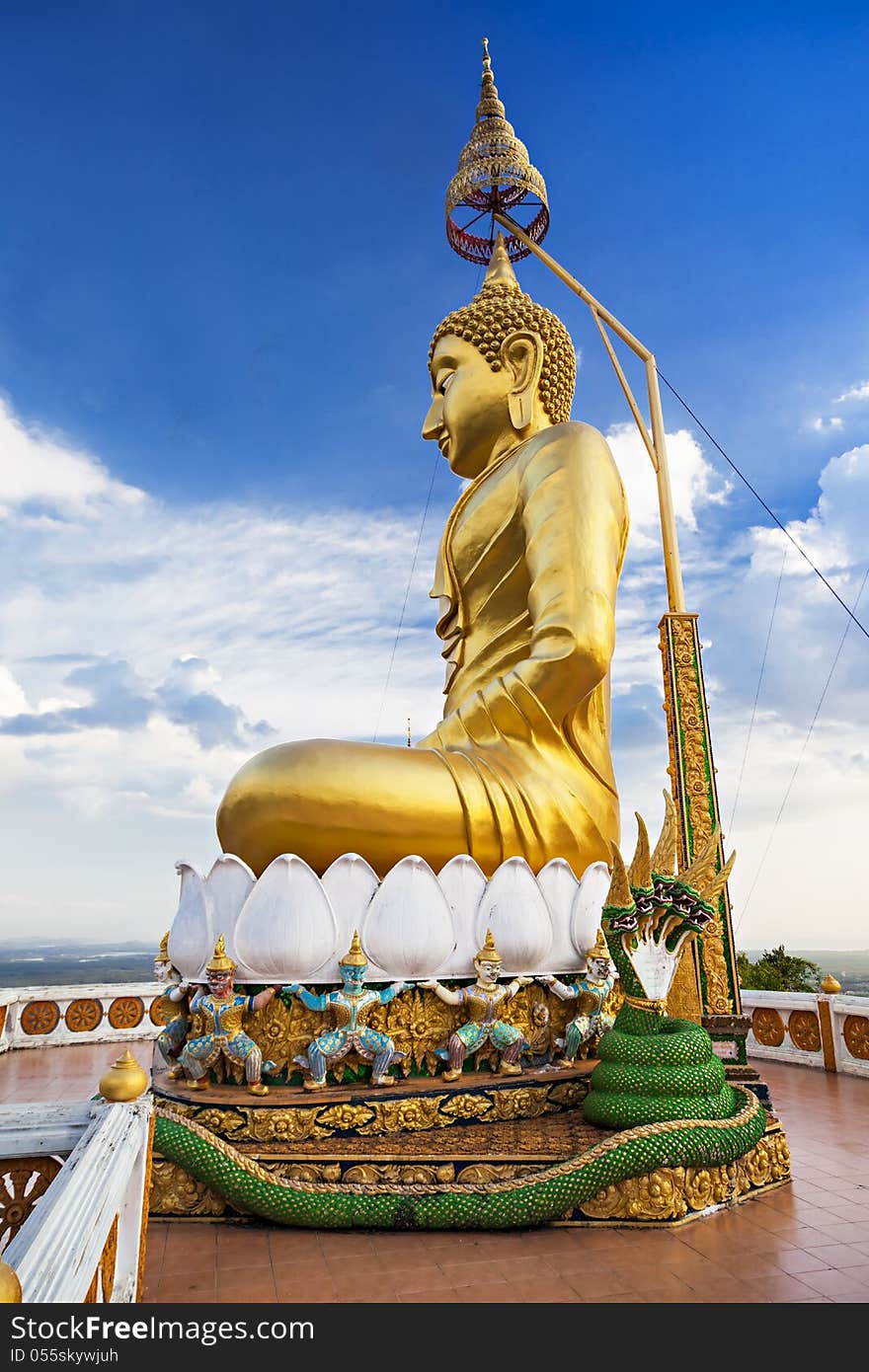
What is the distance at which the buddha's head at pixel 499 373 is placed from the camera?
8086mm

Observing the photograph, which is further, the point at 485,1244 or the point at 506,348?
the point at 506,348

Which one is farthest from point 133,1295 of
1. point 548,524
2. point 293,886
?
point 548,524

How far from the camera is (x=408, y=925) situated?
5.25 m

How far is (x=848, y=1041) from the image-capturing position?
8.23 m

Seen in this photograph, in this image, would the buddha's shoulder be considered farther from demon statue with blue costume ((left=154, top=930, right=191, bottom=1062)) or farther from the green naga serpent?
demon statue with blue costume ((left=154, top=930, right=191, bottom=1062))

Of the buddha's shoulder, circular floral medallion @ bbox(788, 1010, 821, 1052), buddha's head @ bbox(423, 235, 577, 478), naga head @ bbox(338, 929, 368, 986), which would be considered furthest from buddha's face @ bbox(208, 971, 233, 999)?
circular floral medallion @ bbox(788, 1010, 821, 1052)

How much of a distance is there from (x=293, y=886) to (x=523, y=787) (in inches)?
69.8

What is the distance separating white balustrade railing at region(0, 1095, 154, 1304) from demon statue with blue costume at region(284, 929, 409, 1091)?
6.97 ft

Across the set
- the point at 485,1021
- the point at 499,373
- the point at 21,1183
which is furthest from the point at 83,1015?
the point at 21,1183

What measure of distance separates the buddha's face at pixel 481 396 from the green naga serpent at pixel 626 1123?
437 cm

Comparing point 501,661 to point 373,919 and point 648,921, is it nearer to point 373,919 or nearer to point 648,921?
point 373,919

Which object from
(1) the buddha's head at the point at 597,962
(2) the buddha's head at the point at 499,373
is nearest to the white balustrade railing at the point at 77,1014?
(1) the buddha's head at the point at 597,962
